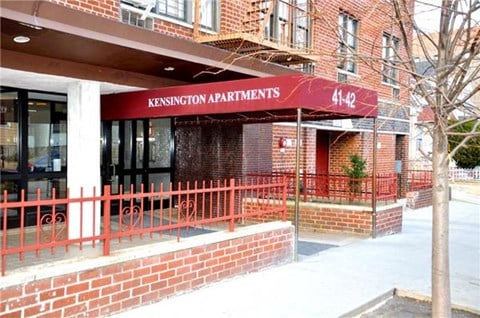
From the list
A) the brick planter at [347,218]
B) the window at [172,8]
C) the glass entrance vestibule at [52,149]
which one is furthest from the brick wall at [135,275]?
the window at [172,8]

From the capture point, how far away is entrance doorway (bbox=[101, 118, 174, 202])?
34.6 feet

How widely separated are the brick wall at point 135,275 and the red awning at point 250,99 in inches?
72.6

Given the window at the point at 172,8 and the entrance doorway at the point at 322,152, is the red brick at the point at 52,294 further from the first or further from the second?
the entrance doorway at the point at 322,152

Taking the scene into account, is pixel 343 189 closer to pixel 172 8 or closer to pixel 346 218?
pixel 346 218

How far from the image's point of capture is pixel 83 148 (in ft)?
24.2

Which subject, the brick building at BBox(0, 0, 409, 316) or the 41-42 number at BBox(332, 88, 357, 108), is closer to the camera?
the brick building at BBox(0, 0, 409, 316)

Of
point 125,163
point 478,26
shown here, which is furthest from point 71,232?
point 478,26

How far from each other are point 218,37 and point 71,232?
4.22 metres

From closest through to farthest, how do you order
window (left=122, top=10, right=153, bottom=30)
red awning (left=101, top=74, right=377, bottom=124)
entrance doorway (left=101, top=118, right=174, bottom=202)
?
red awning (left=101, top=74, right=377, bottom=124) → window (left=122, top=10, right=153, bottom=30) → entrance doorway (left=101, top=118, right=174, bottom=202)

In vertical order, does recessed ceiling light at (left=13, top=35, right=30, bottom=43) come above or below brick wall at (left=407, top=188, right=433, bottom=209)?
above

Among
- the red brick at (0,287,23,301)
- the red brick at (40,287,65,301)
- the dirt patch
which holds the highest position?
the red brick at (0,287,23,301)

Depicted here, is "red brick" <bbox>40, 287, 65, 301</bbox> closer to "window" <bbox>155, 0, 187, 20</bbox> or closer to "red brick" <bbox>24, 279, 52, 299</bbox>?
"red brick" <bbox>24, 279, 52, 299</bbox>

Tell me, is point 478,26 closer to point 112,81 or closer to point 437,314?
point 437,314

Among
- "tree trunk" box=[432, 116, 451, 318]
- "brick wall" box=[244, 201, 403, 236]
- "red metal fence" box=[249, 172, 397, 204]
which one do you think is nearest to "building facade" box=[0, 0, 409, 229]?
"tree trunk" box=[432, 116, 451, 318]
